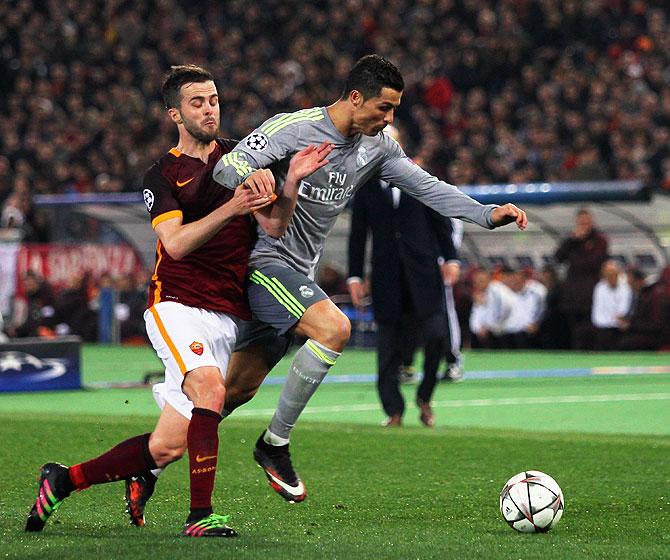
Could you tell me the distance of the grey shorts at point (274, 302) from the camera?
6.57 m

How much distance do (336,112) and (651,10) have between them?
1922 cm

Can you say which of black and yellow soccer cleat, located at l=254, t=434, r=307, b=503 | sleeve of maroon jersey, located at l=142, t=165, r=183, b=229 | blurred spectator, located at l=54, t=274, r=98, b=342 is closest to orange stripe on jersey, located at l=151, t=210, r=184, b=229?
sleeve of maroon jersey, located at l=142, t=165, r=183, b=229

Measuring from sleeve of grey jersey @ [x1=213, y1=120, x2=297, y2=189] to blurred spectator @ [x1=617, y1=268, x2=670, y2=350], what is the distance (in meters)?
13.3

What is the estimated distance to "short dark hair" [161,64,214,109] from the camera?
21.1 ft

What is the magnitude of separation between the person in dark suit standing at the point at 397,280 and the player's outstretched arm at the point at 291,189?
4.36m

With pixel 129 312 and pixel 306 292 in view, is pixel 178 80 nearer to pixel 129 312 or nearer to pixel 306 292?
pixel 306 292

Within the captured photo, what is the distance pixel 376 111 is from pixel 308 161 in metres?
0.57

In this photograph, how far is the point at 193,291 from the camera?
6.26 m

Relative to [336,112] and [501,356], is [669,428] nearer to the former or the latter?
[336,112]

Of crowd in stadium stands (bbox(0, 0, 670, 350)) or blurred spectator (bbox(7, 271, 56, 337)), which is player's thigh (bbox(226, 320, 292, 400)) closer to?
crowd in stadium stands (bbox(0, 0, 670, 350))

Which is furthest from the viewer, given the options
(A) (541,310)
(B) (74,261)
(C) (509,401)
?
(B) (74,261)

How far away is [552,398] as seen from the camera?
1349 cm

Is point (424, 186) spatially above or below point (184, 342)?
above

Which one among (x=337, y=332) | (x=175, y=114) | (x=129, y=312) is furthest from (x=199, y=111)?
(x=129, y=312)
